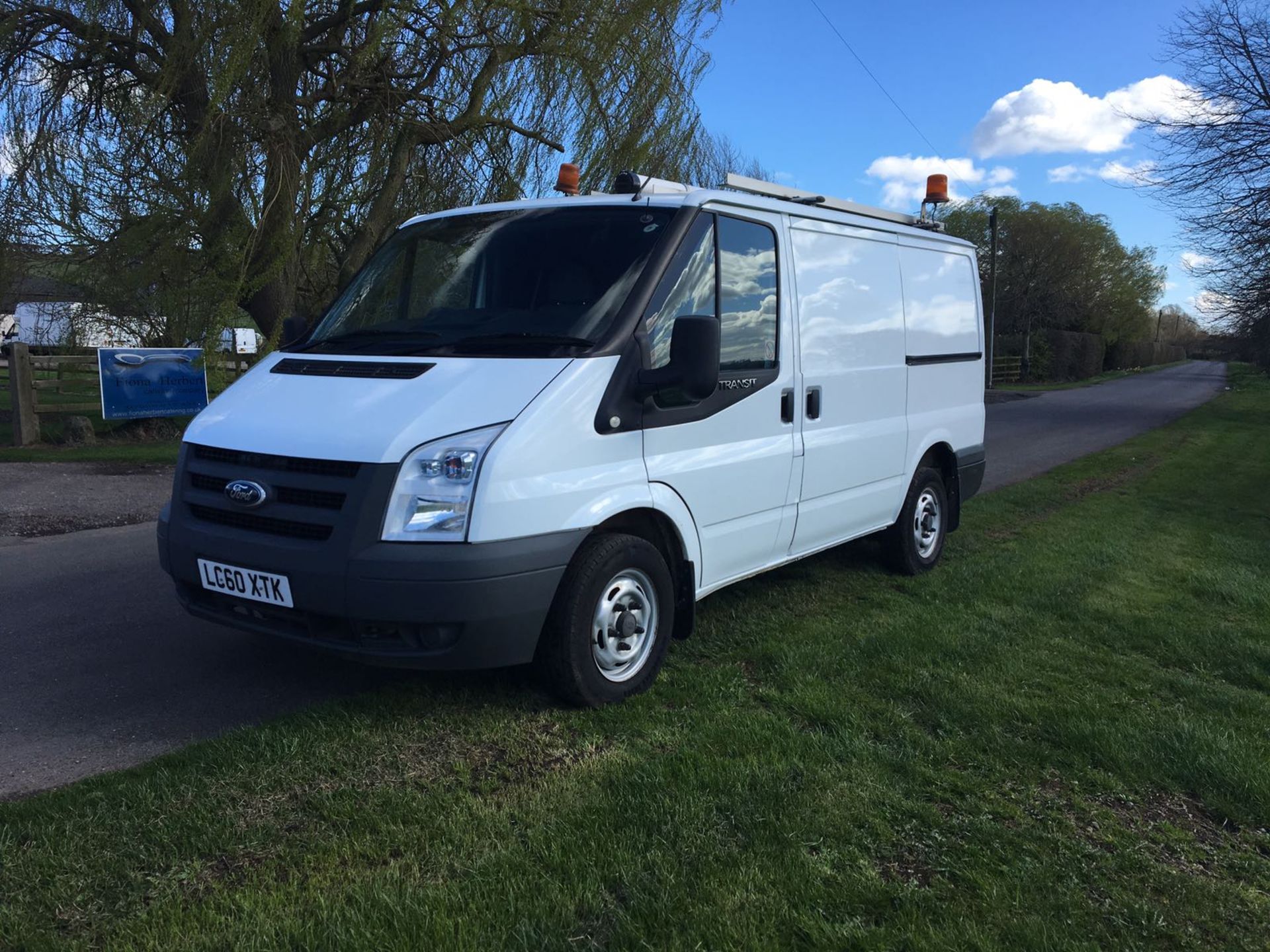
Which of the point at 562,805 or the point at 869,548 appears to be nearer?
the point at 562,805

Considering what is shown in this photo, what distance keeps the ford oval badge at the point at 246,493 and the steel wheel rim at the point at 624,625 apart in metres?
1.40

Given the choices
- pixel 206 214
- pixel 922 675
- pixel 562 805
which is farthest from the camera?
pixel 206 214

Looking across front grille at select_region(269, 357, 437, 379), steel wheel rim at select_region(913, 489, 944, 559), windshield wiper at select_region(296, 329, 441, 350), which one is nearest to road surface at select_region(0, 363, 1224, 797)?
front grille at select_region(269, 357, 437, 379)

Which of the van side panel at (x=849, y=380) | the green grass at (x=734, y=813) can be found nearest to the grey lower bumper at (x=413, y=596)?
the green grass at (x=734, y=813)

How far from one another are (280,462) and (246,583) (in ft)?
1.66

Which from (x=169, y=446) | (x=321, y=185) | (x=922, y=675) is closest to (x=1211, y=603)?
(x=922, y=675)

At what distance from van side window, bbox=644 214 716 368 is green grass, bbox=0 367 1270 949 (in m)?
1.59

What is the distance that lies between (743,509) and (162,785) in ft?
9.00

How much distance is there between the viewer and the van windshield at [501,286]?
13.5 feet

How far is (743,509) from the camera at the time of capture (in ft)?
15.4

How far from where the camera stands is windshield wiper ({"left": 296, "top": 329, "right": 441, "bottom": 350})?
4.33m

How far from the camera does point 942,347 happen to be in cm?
666

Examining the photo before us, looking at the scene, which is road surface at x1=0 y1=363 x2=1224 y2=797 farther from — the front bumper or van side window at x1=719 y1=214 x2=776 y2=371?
van side window at x1=719 y1=214 x2=776 y2=371

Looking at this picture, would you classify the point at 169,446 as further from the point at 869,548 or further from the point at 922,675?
the point at 922,675
